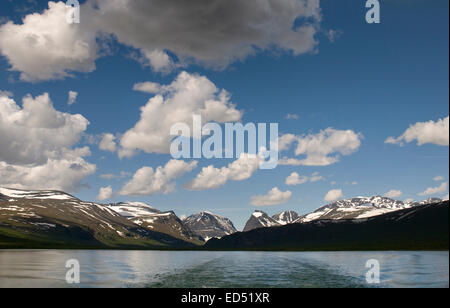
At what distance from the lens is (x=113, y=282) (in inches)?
2945
